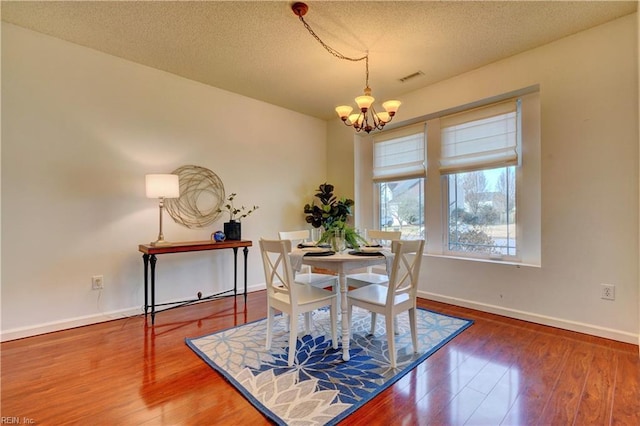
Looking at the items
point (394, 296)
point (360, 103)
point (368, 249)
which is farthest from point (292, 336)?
point (360, 103)

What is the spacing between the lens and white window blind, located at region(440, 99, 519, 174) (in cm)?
317

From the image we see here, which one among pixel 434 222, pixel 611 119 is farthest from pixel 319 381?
pixel 611 119

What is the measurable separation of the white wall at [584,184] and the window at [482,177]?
0.29 m

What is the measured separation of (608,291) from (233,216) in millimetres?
3864

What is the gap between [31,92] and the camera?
261 centimetres

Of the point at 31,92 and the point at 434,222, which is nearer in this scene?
the point at 31,92

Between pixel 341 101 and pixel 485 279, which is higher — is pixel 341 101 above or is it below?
above

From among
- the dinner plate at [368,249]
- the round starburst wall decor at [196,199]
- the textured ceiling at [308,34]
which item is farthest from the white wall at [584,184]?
the round starburst wall decor at [196,199]

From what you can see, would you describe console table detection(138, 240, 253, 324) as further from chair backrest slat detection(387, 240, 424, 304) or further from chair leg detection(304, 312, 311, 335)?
chair backrest slat detection(387, 240, 424, 304)

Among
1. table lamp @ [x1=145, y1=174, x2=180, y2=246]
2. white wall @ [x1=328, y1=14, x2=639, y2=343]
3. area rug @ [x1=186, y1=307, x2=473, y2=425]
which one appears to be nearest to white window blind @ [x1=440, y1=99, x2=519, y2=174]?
white wall @ [x1=328, y1=14, x2=639, y2=343]

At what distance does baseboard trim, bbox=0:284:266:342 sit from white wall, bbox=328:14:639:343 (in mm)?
3764

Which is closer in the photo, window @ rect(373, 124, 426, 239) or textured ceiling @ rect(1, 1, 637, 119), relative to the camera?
textured ceiling @ rect(1, 1, 637, 119)

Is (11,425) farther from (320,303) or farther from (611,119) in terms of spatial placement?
(611,119)

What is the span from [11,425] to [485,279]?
3746mm
